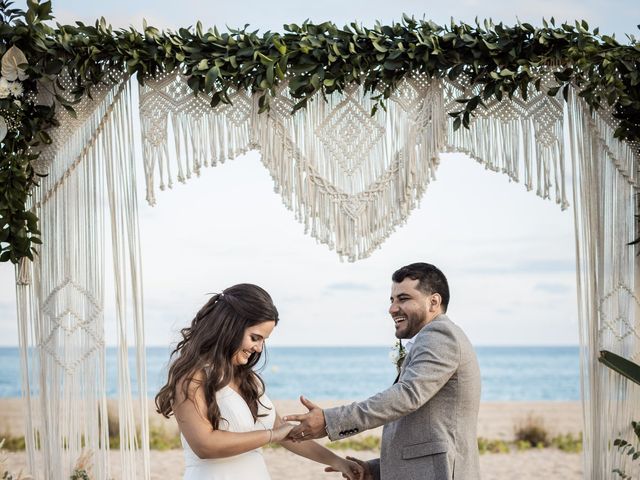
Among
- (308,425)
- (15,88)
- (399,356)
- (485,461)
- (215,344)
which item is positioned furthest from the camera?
(485,461)

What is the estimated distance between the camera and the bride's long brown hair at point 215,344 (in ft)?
9.36

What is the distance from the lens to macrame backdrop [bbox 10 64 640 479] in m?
3.42

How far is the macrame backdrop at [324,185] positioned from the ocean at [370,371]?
17.1m

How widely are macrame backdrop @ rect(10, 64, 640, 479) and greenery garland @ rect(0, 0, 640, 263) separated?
0.33ft

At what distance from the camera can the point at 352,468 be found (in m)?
3.34

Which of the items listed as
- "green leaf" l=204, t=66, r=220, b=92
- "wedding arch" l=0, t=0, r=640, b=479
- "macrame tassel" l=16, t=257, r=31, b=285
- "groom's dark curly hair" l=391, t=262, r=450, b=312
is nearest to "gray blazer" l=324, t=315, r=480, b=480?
"groom's dark curly hair" l=391, t=262, r=450, b=312

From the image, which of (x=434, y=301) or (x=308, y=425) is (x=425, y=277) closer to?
(x=434, y=301)

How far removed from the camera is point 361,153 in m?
3.49

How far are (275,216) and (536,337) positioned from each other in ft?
22.8

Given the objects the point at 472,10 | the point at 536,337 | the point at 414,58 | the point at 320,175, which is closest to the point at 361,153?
the point at 320,175

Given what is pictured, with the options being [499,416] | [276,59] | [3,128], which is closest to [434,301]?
[276,59]

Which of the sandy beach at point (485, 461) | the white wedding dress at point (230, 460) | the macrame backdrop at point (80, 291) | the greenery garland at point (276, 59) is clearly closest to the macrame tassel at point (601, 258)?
the greenery garland at point (276, 59)

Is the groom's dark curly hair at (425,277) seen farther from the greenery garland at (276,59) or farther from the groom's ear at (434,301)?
the greenery garland at (276,59)

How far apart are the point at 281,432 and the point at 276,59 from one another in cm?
139
